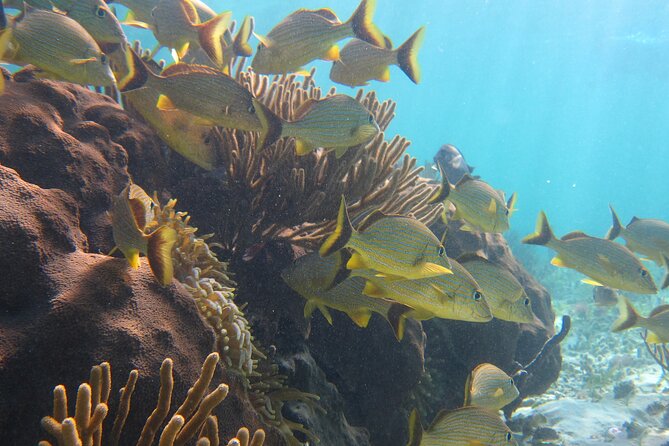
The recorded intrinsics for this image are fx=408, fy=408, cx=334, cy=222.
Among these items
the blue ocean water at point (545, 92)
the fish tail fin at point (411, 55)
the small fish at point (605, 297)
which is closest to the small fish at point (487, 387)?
the fish tail fin at point (411, 55)

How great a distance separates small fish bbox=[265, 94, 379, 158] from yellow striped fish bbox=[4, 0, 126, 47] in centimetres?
182

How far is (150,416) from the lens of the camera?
154 centimetres

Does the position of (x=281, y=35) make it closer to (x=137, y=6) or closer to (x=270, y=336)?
(x=137, y=6)

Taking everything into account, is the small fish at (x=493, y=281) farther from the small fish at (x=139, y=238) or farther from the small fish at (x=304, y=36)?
the small fish at (x=139, y=238)

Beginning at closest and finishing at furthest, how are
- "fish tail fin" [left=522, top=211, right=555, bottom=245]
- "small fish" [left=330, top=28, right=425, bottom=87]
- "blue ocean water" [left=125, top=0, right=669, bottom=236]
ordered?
"small fish" [left=330, top=28, right=425, bottom=87], "fish tail fin" [left=522, top=211, right=555, bottom=245], "blue ocean water" [left=125, top=0, right=669, bottom=236]

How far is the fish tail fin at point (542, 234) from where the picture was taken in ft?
14.5

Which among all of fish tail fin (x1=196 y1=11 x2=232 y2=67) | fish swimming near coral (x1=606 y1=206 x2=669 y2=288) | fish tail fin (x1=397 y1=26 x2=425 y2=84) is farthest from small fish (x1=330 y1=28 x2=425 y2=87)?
fish swimming near coral (x1=606 y1=206 x2=669 y2=288)

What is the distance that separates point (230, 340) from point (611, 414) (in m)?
7.66

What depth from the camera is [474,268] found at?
350 cm

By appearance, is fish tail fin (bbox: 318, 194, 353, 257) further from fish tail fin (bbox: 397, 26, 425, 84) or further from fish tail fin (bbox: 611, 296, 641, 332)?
fish tail fin (bbox: 611, 296, 641, 332)

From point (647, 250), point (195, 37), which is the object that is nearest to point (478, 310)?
point (195, 37)

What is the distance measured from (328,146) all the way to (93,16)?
2297 mm

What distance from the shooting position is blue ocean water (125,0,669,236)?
4406 cm

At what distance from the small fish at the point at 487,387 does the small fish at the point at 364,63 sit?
2.81 meters
